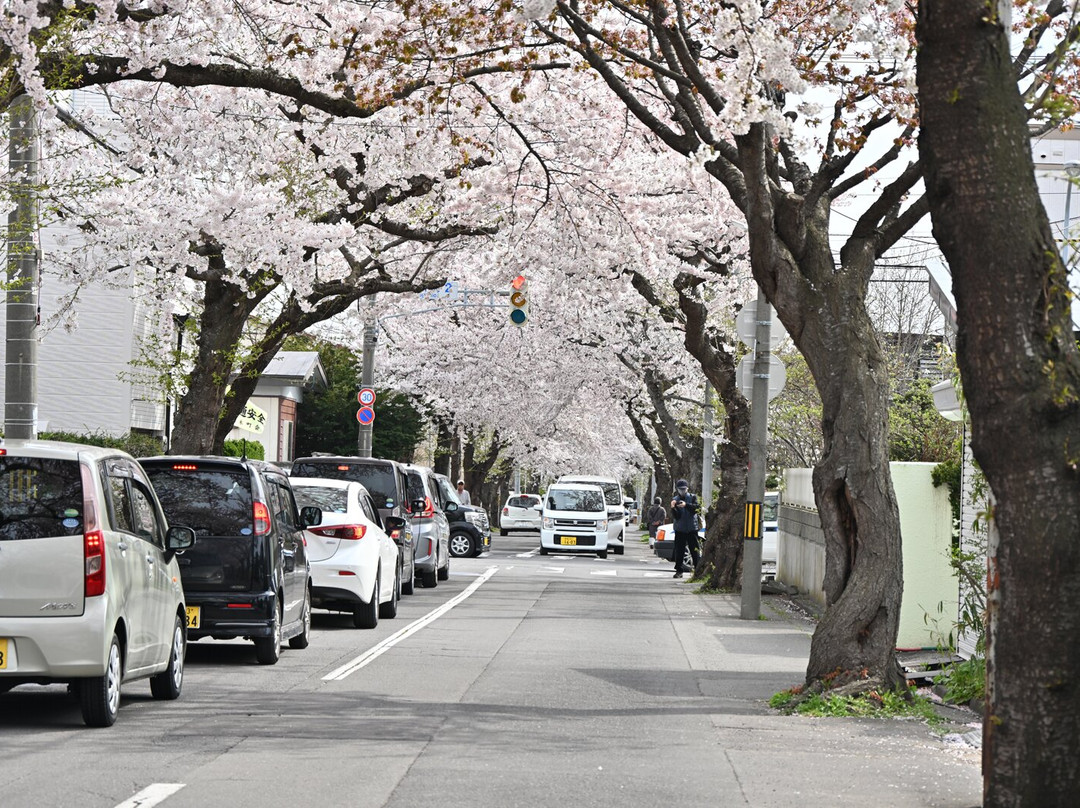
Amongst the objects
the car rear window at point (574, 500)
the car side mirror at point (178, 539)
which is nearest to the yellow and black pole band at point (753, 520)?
the car side mirror at point (178, 539)

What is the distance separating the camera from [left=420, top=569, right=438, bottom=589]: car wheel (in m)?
26.8

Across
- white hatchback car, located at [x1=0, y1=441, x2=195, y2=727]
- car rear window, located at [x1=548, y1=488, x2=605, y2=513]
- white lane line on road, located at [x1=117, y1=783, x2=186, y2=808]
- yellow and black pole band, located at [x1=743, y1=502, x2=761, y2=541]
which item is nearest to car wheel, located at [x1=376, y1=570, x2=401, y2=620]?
yellow and black pole band, located at [x1=743, y1=502, x2=761, y2=541]

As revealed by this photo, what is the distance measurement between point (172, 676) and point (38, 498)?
239 cm

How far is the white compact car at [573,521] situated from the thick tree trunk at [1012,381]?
37.1 meters

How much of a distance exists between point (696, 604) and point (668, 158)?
7218 millimetres

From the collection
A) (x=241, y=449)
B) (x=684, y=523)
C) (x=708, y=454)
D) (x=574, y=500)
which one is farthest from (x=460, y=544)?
(x=708, y=454)

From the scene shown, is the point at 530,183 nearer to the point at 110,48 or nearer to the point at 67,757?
the point at 110,48

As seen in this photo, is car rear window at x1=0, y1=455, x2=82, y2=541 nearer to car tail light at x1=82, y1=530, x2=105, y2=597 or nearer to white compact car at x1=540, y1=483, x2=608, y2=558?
car tail light at x1=82, y1=530, x2=105, y2=597

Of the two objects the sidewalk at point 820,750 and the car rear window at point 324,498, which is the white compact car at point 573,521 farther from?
the sidewalk at point 820,750

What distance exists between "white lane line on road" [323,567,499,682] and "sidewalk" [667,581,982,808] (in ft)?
10.2

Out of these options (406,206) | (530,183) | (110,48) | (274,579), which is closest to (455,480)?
(406,206)

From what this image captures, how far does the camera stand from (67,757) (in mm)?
8867

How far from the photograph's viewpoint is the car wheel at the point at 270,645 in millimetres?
14109

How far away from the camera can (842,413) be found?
12.8 m
